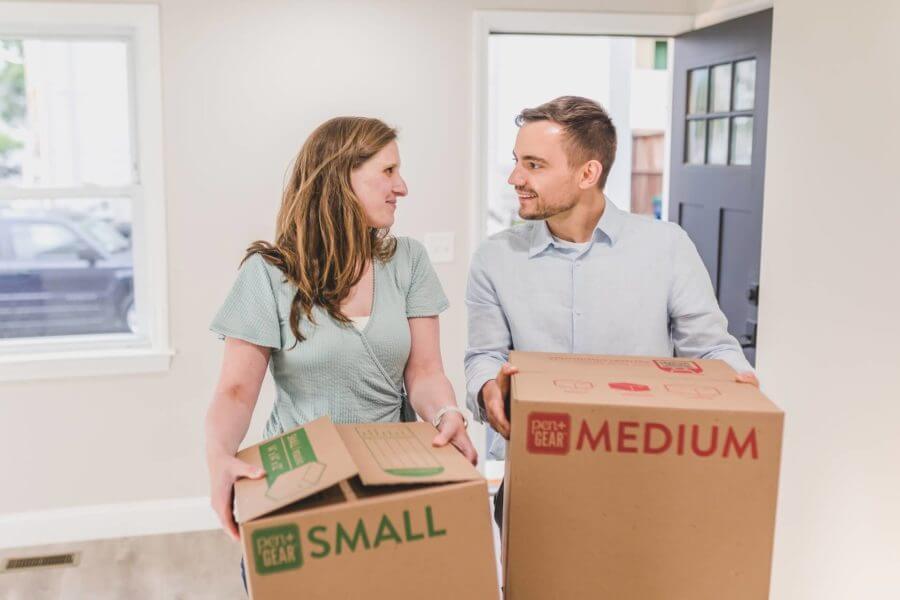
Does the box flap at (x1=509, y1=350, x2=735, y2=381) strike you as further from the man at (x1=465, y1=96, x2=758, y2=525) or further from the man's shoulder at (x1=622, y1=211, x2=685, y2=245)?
the man's shoulder at (x1=622, y1=211, x2=685, y2=245)

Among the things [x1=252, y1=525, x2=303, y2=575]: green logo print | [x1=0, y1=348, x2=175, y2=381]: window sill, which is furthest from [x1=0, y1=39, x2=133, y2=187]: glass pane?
[x1=252, y1=525, x2=303, y2=575]: green logo print

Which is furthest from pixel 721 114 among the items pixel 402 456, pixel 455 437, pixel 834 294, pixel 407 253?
pixel 402 456

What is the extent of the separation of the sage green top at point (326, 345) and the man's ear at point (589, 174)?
0.38m

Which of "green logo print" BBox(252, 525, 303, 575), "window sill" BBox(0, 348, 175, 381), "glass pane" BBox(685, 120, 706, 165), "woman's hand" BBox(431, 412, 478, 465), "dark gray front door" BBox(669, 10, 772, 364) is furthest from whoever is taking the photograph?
"glass pane" BBox(685, 120, 706, 165)

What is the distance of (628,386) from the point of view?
1.17 meters

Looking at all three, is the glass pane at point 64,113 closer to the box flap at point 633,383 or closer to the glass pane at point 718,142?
the glass pane at point 718,142

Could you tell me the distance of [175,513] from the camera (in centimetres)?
342

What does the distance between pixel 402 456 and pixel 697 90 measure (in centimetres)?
261

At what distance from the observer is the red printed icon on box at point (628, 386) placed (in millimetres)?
1161

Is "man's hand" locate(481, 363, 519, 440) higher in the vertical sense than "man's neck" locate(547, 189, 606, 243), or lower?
lower

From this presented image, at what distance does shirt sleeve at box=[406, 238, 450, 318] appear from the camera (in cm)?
163

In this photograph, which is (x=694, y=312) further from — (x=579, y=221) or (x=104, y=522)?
(x=104, y=522)

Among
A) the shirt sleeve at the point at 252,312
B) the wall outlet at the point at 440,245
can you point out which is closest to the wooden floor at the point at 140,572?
the wall outlet at the point at 440,245

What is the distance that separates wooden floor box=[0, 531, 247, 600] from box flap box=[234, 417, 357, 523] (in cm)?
184
